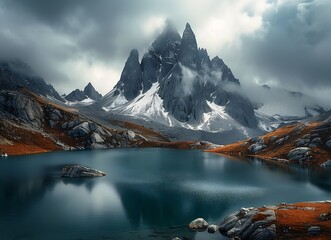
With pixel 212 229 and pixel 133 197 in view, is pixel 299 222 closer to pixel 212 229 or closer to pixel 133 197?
pixel 212 229

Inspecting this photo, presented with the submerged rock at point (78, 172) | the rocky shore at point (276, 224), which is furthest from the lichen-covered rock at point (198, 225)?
the submerged rock at point (78, 172)

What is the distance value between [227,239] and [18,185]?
68.4m

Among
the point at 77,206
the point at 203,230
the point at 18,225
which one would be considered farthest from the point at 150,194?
the point at 18,225

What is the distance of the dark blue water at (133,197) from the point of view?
199 feet

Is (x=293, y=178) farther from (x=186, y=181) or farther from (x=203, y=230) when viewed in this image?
(x=203, y=230)

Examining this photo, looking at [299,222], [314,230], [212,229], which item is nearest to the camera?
[314,230]

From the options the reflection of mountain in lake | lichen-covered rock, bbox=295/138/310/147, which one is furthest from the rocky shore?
lichen-covered rock, bbox=295/138/310/147

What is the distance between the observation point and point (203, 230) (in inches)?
2426

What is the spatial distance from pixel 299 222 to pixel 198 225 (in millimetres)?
18309

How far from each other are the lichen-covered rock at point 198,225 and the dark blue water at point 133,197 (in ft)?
6.03

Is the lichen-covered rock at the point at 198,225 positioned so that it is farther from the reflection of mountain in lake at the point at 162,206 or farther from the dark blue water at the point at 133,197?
the reflection of mountain in lake at the point at 162,206

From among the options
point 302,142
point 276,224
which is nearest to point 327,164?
point 302,142

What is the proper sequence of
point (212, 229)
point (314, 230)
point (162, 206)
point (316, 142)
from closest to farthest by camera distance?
point (314, 230) < point (212, 229) < point (162, 206) < point (316, 142)

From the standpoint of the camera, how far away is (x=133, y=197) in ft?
289
